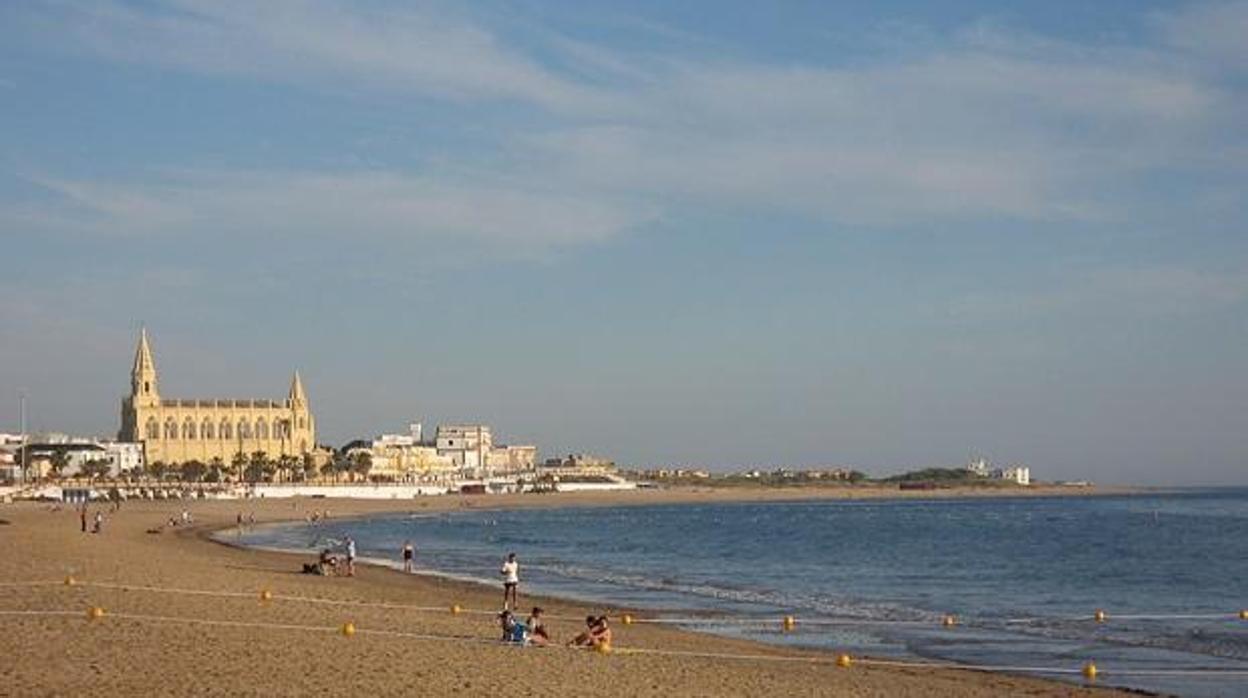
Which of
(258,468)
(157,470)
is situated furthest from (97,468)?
(258,468)

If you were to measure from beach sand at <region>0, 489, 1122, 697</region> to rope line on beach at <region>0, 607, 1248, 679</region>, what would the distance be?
0.45 ft

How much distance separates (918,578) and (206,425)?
138 m

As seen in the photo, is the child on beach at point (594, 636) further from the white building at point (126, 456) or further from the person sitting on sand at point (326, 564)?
the white building at point (126, 456)

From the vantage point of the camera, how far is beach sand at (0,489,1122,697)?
55.2 ft

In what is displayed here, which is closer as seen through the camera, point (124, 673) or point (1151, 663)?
point (124, 673)

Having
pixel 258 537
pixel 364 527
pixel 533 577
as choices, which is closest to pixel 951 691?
pixel 533 577

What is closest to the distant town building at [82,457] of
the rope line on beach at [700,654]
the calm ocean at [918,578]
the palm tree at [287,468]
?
the palm tree at [287,468]

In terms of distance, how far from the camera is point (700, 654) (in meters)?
23.0

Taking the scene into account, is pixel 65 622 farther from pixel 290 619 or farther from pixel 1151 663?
pixel 1151 663

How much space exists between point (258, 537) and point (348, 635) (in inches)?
1906

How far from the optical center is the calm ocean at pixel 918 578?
2680 cm

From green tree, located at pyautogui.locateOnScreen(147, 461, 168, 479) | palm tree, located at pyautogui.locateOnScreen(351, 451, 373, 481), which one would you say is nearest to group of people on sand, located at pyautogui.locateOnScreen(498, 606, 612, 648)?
green tree, located at pyautogui.locateOnScreen(147, 461, 168, 479)

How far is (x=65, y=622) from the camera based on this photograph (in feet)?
70.7

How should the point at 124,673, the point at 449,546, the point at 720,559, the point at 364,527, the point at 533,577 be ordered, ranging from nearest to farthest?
the point at 124,673
the point at 533,577
the point at 720,559
the point at 449,546
the point at 364,527
